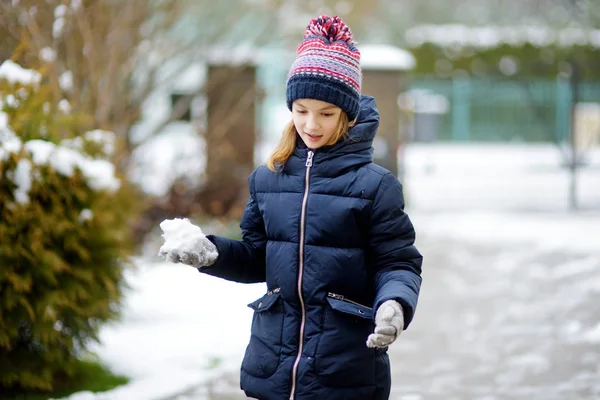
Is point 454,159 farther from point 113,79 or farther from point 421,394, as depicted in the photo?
point 421,394

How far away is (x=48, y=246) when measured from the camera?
15.2 ft

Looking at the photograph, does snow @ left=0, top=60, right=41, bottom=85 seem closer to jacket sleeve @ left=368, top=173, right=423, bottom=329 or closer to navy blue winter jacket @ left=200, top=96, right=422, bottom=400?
navy blue winter jacket @ left=200, top=96, right=422, bottom=400

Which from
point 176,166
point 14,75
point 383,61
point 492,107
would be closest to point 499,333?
point 14,75

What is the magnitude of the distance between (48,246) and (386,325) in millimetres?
2666

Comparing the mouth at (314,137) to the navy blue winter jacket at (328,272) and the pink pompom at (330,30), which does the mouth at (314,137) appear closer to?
the navy blue winter jacket at (328,272)

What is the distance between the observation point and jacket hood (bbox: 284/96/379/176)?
9.18ft

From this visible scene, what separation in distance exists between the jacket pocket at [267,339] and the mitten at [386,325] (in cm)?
38

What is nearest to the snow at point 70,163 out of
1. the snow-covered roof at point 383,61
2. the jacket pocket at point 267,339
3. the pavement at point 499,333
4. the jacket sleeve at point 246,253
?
the pavement at point 499,333

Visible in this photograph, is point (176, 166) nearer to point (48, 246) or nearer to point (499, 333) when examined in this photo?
point (499, 333)

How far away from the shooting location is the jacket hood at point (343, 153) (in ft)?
9.18

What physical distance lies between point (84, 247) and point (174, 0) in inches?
164

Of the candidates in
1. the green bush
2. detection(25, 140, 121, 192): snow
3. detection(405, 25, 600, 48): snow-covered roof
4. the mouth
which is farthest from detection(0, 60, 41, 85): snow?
detection(405, 25, 600, 48): snow-covered roof

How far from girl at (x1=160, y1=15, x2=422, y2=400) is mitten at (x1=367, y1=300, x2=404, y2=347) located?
0.39 ft

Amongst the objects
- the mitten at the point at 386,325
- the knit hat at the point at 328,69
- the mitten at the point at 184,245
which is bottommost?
the mitten at the point at 386,325
